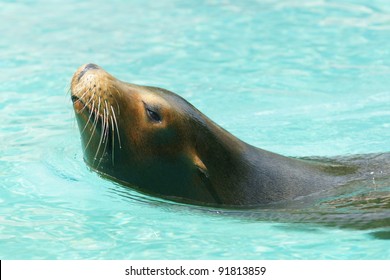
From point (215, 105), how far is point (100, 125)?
3.52 m

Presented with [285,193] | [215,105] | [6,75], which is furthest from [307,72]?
[285,193]

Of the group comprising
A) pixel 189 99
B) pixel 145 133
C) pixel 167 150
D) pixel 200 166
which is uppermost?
pixel 189 99

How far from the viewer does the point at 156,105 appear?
627cm

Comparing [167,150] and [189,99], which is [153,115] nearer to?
[167,150]

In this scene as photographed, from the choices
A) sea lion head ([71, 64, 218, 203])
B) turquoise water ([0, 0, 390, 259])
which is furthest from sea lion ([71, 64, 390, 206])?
turquoise water ([0, 0, 390, 259])

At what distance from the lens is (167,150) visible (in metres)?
6.31

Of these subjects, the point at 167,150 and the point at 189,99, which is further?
the point at 189,99

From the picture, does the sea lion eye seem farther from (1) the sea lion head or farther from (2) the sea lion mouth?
(2) the sea lion mouth

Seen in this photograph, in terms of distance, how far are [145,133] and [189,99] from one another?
3.66 meters

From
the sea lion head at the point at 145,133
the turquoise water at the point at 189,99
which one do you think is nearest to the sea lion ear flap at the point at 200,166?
the sea lion head at the point at 145,133

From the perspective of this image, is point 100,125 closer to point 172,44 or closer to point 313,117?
point 313,117

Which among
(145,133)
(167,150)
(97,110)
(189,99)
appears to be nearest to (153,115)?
(145,133)

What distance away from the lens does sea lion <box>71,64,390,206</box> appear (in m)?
6.26

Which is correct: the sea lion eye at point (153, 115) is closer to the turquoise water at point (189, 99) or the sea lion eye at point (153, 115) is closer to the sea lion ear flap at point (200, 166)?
the sea lion ear flap at point (200, 166)
